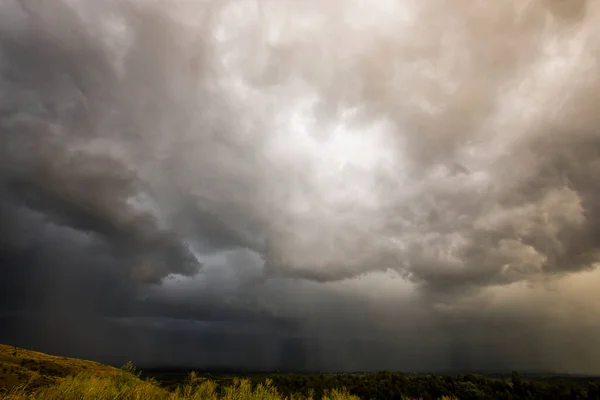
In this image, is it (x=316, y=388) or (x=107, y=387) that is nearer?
(x=107, y=387)

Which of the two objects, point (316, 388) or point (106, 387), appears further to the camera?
point (316, 388)

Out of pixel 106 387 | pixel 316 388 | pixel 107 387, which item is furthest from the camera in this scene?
pixel 316 388

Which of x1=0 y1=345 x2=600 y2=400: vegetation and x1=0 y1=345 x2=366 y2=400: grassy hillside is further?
x1=0 y1=345 x2=366 y2=400: grassy hillside

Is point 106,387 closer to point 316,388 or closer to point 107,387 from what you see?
point 107,387

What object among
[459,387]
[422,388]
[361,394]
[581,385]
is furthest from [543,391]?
Answer: [361,394]

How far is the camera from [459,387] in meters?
23.7

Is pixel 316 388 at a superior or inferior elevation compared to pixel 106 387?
inferior

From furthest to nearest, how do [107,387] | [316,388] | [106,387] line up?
[316,388] → [107,387] → [106,387]

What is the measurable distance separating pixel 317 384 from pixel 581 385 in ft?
88.9

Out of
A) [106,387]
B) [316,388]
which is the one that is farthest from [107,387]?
A: [316,388]

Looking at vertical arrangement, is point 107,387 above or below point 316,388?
above

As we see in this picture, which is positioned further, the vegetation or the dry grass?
the dry grass

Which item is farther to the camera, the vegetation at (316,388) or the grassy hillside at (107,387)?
the grassy hillside at (107,387)

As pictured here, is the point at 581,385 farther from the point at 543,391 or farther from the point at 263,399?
the point at 263,399
